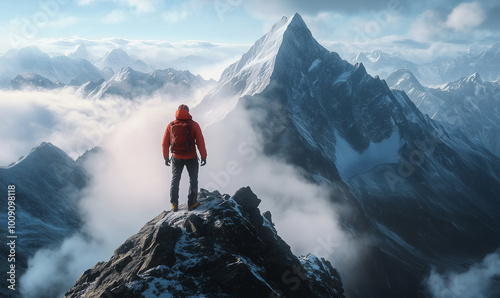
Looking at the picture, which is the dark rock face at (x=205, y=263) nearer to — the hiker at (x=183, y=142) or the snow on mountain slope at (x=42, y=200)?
the hiker at (x=183, y=142)

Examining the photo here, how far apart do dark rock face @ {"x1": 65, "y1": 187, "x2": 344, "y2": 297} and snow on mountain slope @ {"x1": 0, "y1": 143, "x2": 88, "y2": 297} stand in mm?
48567

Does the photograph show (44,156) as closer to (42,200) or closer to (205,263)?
(42,200)

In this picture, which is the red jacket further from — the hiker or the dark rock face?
the dark rock face

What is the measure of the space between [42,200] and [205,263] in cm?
7930

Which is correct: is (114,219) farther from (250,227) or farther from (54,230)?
(250,227)

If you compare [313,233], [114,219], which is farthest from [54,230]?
[313,233]

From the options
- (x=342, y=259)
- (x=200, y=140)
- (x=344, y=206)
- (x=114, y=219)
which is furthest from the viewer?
(x=344, y=206)

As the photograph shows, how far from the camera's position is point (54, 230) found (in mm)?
75812

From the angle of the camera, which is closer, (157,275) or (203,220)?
(157,275)

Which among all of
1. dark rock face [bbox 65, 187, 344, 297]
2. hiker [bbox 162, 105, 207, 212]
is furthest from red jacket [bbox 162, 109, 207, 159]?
dark rock face [bbox 65, 187, 344, 297]

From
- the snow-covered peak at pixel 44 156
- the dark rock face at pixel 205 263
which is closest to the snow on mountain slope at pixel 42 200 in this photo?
the snow-covered peak at pixel 44 156

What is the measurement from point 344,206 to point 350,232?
66.2 ft

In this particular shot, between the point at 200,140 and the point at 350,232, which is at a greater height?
the point at 350,232

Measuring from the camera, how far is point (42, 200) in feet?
263
